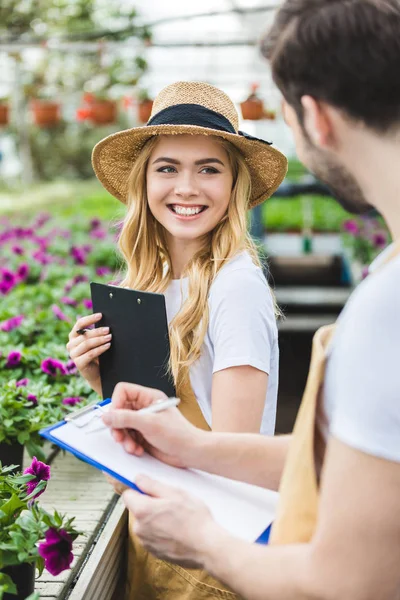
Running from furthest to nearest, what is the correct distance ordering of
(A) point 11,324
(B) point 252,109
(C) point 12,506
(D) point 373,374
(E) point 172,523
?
(B) point 252,109
(A) point 11,324
(C) point 12,506
(E) point 172,523
(D) point 373,374

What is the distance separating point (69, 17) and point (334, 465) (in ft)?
34.6

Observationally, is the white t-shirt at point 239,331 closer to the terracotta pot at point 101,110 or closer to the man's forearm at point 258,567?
the man's forearm at point 258,567

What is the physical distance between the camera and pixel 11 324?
2.97 meters

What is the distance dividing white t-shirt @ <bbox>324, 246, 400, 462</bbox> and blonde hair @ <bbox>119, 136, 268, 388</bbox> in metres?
0.80

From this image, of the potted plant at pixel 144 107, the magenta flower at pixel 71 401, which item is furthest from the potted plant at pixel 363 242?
the magenta flower at pixel 71 401

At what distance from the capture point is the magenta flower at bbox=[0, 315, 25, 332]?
9.61ft

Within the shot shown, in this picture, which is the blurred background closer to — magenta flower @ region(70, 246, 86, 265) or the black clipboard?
magenta flower @ region(70, 246, 86, 265)

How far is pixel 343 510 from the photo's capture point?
81cm

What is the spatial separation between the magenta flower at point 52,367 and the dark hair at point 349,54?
1.64m

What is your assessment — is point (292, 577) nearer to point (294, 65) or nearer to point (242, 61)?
point (294, 65)

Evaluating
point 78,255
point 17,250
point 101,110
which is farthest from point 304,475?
point 101,110

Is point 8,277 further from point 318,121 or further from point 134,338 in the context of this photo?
point 318,121

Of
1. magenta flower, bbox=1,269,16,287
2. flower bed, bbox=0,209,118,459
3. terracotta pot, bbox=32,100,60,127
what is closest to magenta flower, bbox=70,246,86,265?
flower bed, bbox=0,209,118,459

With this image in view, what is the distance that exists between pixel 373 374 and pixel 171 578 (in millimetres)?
968
